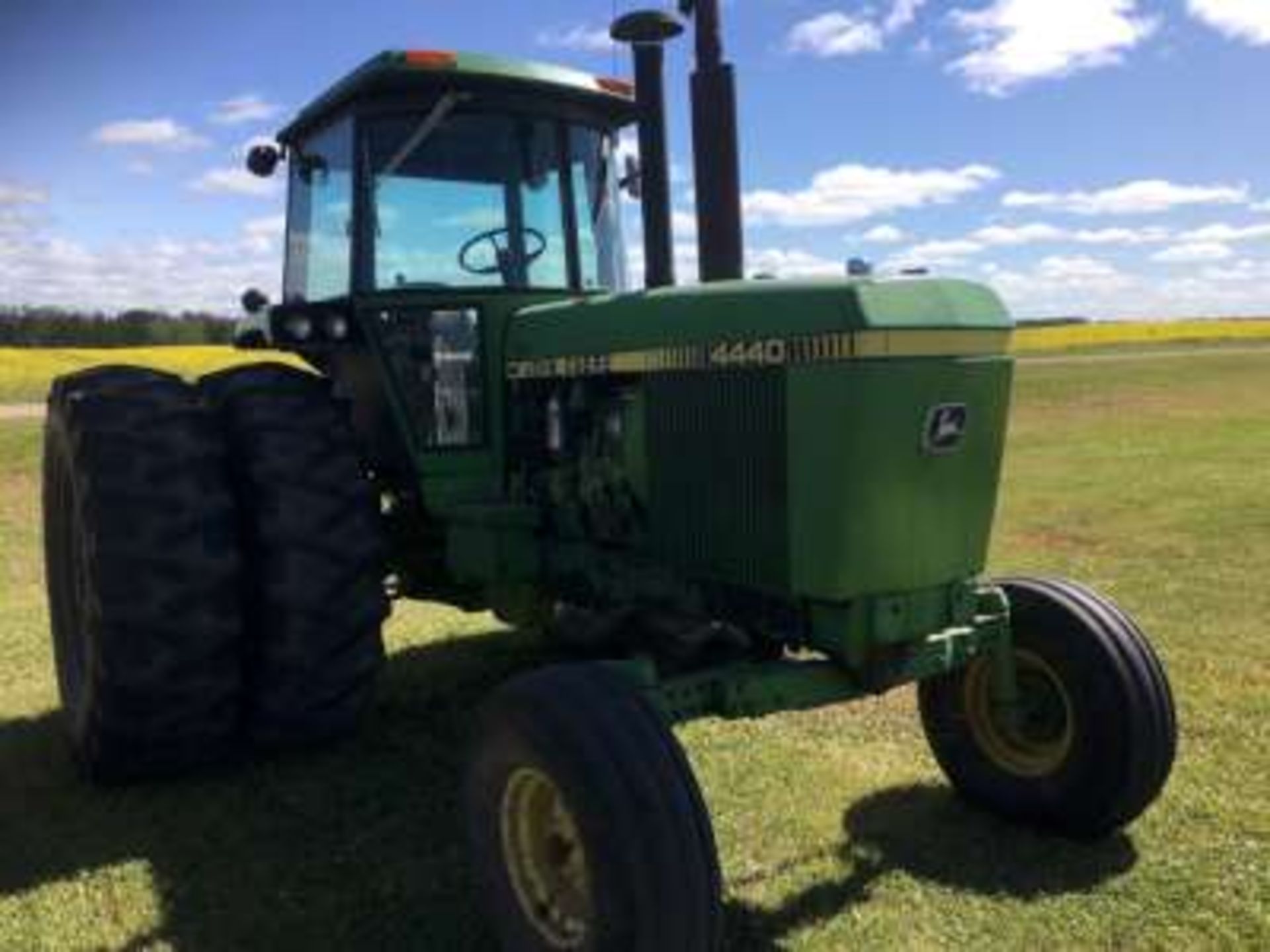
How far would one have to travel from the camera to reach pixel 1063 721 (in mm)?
4574

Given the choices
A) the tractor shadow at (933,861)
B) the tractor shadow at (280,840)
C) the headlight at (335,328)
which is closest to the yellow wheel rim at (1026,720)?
the tractor shadow at (933,861)

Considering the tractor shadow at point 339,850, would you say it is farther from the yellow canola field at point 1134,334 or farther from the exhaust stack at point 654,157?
the yellow canola field at point 1134,334

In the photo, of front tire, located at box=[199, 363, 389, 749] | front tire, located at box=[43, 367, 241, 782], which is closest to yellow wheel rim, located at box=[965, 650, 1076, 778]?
front tire, located at box=[199, 363, 389, 749]

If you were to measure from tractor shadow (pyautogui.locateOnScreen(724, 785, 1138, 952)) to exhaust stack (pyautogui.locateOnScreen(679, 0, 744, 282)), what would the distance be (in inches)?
76.5

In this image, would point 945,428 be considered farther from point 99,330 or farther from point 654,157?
point 99,330

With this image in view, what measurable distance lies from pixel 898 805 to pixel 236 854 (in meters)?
2.26

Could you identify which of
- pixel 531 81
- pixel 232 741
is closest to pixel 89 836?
pixel 232 741

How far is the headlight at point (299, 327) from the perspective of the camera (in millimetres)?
5348

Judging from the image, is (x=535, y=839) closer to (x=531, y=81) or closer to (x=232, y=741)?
(x=232, y=741)

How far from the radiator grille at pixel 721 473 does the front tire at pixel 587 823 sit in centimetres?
72

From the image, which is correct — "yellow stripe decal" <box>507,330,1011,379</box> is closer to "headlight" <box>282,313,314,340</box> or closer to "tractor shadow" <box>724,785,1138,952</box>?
"headlight" <box>282,313,314,340</box>

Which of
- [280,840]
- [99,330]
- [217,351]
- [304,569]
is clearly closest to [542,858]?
[280,840]

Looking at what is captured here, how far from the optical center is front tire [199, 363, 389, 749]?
469cm

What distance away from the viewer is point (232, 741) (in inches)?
197
